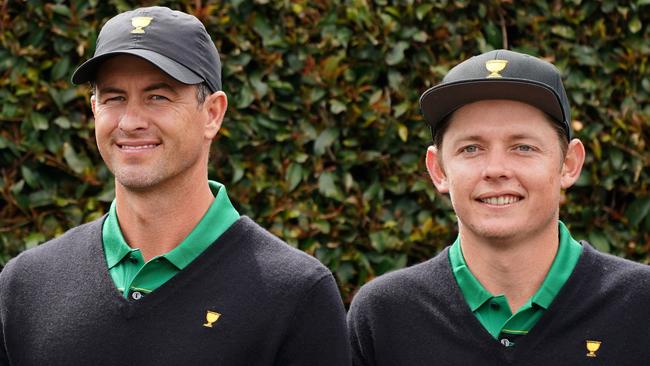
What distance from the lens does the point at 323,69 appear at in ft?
15.3

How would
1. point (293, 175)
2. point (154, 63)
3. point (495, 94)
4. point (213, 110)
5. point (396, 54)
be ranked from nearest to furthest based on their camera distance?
point (154, 63), point (495, 94), point (213, 110), point (293, 175), point (396, 54)

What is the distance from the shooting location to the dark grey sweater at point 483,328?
3062 mm

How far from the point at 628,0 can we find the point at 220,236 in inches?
97.4

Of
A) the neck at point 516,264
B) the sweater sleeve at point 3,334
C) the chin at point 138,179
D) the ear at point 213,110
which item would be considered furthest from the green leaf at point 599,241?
the sweater sleeve at point 3,334

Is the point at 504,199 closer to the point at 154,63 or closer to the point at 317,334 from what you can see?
the point at 317,334

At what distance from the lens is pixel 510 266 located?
10.4 ft

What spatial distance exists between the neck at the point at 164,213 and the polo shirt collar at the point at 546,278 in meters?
0.74

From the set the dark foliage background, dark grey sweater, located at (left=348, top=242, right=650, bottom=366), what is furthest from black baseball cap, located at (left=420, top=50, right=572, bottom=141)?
the dark foliage background

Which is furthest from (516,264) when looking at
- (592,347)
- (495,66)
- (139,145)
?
(139,145)

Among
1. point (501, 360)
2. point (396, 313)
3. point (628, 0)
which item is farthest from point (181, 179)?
point (628, 0)

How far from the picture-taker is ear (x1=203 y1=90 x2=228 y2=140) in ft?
10.5

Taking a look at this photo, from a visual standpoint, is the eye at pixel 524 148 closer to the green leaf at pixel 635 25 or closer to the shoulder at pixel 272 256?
the shoulder at pixel 272 256

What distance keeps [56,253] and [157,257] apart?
0.34 m

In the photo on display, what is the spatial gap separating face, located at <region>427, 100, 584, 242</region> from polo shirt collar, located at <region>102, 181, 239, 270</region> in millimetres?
642
